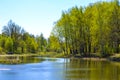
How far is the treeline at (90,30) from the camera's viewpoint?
81.6 meters

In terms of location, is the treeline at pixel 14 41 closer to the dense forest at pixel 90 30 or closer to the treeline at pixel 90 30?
the dense forest at pixel 90 30

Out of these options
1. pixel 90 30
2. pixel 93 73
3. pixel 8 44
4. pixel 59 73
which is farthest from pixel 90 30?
pixel 8 44

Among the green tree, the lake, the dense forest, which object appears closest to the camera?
the lake

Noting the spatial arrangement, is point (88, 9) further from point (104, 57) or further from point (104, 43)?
point (104, 57)

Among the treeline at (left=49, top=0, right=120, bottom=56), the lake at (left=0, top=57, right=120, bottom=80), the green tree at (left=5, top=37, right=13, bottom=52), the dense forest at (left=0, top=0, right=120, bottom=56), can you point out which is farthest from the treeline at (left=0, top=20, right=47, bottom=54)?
the lake at (left=0, top=57, right=120, bottom=80)

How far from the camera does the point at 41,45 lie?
190m

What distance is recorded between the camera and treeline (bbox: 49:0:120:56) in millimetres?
81625

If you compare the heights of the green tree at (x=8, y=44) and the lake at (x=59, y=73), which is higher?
the green tree at (x=8, y=44)

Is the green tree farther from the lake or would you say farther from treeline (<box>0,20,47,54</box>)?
the lake

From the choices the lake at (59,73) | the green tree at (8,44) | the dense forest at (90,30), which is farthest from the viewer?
the green tree at (8,44)

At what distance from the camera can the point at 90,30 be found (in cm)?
9019

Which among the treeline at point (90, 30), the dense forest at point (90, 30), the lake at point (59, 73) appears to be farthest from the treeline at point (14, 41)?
the lake at point (59, 73)

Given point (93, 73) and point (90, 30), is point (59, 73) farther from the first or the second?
point (90, 30)

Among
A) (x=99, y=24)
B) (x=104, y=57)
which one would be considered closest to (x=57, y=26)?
(x=99, y=24)
